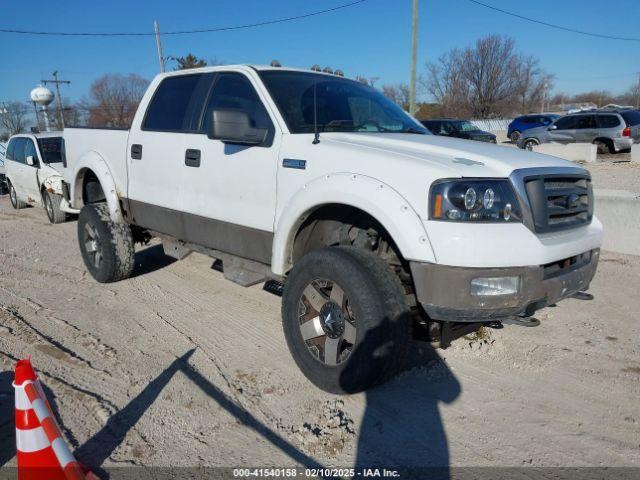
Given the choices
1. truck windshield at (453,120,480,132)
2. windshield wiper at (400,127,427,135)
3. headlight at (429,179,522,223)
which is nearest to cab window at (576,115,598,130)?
truck windshield at (453,120,480,132)

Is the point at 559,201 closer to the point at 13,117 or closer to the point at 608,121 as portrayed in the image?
the point at 608,121

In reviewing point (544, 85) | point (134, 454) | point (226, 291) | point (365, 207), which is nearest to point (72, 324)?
point (226, 291)

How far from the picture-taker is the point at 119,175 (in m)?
5.31

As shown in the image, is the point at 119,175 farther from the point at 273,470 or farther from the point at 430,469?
the point at 430,469

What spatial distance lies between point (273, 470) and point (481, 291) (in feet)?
4.78

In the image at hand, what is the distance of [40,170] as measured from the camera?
10.0 m

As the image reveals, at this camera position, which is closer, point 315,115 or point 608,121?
point 315,115

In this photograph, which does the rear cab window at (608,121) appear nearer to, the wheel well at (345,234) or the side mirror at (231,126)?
the wheel well at (345,234)

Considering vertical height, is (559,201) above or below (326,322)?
above

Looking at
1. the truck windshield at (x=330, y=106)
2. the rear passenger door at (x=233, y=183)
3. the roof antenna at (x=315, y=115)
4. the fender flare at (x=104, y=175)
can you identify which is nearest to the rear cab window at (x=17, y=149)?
the fender flare at (x=104, y=175)

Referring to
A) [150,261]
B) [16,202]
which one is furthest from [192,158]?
[16,202]

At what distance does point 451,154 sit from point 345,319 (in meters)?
→ 1.21

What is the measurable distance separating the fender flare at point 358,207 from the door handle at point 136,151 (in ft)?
6.86

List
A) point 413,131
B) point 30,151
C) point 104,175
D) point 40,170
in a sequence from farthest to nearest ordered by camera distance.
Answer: point 30,151, point 40,170, point 104,175, point 413,131
